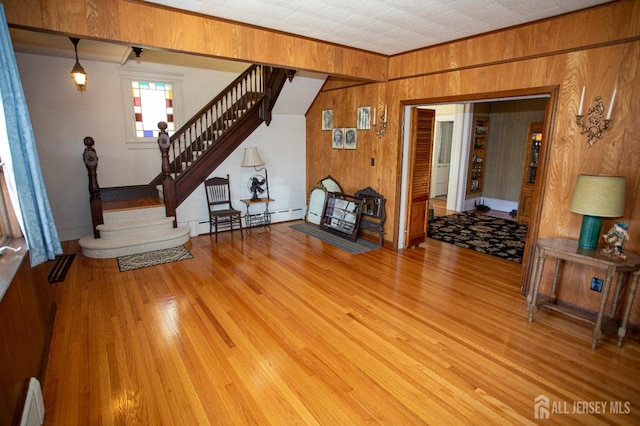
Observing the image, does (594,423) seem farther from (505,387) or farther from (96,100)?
(96,100)

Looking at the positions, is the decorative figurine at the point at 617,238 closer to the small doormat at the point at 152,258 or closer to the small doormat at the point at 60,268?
the small doormat at the point at 152,258

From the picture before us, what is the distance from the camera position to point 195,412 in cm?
219

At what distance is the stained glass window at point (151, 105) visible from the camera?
6.26 m

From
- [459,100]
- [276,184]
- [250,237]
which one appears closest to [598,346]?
[459,100]

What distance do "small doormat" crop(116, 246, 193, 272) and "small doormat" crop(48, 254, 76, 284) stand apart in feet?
2.04

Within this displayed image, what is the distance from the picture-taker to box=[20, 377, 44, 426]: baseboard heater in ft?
5.97

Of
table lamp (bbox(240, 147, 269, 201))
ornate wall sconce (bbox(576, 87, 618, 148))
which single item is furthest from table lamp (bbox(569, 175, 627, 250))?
table lamp (bbox(240, 147, 269, 201))

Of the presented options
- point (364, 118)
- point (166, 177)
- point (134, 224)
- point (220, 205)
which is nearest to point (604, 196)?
point (364, 118)

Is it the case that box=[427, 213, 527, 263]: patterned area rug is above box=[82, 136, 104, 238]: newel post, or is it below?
below

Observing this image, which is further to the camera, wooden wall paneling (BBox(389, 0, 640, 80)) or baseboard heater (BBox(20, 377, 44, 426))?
wooden wall paneling (BBox(389, 0, 640, 80))

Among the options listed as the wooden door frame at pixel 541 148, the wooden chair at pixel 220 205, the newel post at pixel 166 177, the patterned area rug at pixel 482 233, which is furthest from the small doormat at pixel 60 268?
the patterned area rug at pixel 482 233

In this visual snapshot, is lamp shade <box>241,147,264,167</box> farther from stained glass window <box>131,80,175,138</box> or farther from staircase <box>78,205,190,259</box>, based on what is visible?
stained glass window <box>131,80,175,138</box>

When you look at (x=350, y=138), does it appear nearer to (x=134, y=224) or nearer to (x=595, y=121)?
(x=595, y=121)

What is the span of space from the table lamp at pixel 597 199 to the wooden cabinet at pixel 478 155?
5.46 meters
